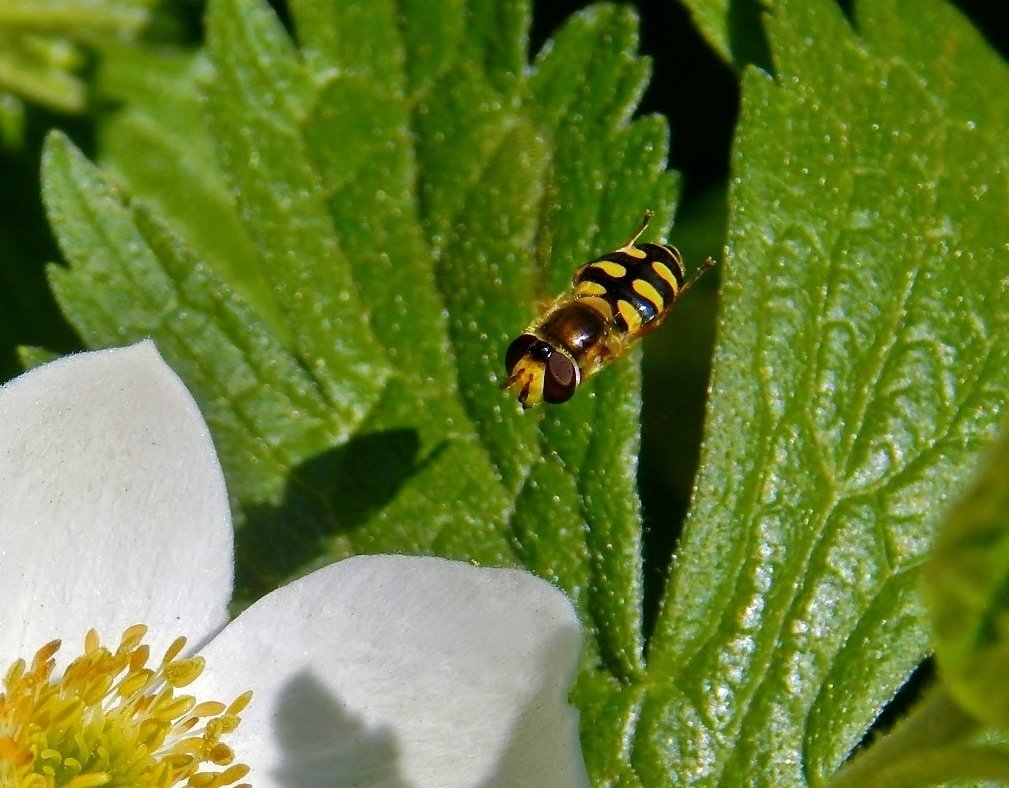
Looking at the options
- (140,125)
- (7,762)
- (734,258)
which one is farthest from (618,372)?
(140,125)

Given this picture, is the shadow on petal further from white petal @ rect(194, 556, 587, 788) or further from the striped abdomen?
the striped abdomen

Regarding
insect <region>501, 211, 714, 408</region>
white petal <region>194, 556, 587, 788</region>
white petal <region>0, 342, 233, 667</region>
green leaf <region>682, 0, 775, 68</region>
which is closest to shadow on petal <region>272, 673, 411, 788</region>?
white petal <region>194, 556, 587, 788</region>

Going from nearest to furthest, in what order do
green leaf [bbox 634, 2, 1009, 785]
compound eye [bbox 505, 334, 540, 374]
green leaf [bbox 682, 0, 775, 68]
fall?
green leaf [bbox 634, 2, 1009, 785], compound eye [bbox 505, 334, 540, 374], green leaf [bbox 682, 0, 775, 68]

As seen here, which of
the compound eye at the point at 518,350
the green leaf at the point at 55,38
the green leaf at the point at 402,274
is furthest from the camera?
the green leaf at the point at 55,38

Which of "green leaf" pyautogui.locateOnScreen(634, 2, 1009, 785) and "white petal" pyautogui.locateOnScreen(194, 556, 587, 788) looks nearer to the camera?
"white petal" pyautogui.locateOnScreen(194, 556, 587, 788)

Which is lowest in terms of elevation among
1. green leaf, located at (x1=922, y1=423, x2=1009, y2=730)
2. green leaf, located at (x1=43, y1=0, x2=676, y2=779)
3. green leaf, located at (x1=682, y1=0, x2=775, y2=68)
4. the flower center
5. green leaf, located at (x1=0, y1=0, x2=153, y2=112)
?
the flower center

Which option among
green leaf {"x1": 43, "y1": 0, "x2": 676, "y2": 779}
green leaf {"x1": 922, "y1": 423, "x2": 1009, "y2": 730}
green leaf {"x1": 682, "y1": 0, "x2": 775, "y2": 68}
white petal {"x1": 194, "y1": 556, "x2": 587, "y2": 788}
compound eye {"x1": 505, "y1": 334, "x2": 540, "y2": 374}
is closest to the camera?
green leaf {"x1": 922, "y1": 423, "x2": 1009, "y2": 730}

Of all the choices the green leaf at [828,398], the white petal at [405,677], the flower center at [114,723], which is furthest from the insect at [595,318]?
the flower center at [114,723]

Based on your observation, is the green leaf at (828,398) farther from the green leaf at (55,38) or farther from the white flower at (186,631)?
the green leaf at (55,38)

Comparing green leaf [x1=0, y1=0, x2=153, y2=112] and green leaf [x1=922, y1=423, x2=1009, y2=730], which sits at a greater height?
green leaf [x1=922, y1=423, x2=1009, y2=730]
